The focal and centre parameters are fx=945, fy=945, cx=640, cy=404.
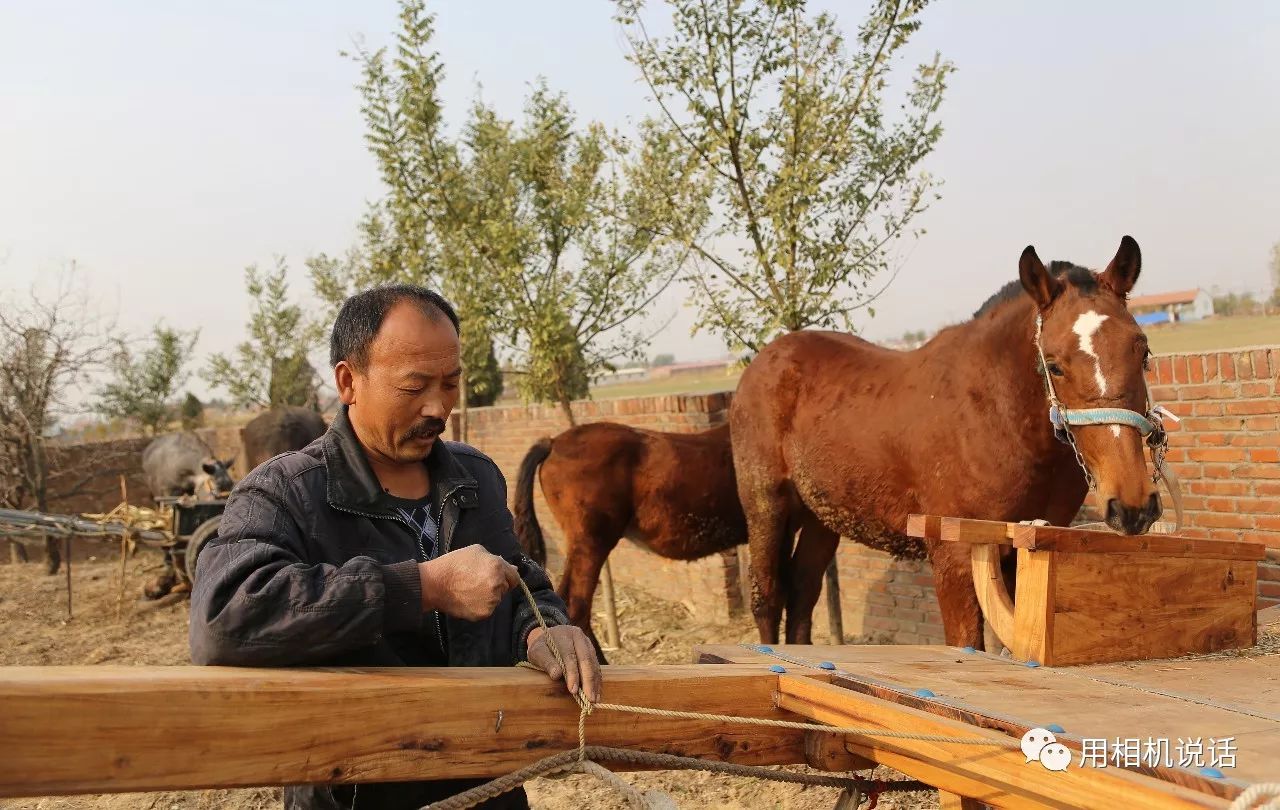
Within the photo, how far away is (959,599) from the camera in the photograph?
381 cm

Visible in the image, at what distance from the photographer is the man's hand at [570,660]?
1680mm

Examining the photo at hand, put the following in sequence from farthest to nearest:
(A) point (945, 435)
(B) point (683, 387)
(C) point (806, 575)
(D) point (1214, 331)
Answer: (B) point (683, 387) → (D) point (1214, 331) → (C) point (806, 575) → (A) point (945, 435)

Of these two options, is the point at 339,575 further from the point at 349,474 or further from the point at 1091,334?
the point at 1091,334

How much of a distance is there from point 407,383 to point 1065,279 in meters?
2.61

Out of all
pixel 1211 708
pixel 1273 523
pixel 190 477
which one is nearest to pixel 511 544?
pixel 1211 708

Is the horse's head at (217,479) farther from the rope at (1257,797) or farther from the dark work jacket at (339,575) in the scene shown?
the rope at (1257,797)

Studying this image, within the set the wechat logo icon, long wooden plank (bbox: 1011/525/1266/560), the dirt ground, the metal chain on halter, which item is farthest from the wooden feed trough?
the dirt ground

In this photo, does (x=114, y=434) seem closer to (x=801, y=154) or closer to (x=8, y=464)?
(x=8, y=464)

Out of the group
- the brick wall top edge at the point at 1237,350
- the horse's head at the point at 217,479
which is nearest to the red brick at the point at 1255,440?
the brick wall top edge at the point at 1237,350

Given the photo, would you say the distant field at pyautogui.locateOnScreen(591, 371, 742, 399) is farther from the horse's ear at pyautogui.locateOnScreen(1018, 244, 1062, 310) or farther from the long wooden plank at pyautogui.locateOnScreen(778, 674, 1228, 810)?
the long wooden plank at pyautogui.locateOnScreen(778, 674, 1228, 810)

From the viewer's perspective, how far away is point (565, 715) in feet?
5.55

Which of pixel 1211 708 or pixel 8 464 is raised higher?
pixel 8 464

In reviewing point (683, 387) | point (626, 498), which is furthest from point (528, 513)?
point (683, 387)

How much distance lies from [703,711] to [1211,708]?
3.20 feet
